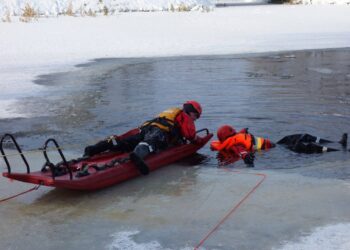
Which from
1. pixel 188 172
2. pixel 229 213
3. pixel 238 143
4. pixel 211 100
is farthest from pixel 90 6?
pixel 229 213

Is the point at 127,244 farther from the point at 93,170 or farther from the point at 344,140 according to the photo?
the point at 344,140

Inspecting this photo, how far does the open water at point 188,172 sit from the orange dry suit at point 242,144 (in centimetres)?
16

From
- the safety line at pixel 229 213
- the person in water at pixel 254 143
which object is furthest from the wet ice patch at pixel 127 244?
the person in water at pixel 254 143

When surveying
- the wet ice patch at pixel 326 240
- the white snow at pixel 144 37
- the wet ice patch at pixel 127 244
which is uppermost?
the white snow at pixel 144 37

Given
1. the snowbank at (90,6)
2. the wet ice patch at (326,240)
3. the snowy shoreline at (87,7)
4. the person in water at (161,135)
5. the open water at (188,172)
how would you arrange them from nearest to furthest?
the wet ice patch at (326,240)
the open water at (188,172)
the person in water at (161,135)
the snowy shoreline at (87,7)
the snowbank at (90,6)

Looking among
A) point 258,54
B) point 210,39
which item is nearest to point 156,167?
point 258,54

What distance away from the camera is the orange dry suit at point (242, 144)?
7.97m

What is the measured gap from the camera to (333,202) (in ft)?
19.0

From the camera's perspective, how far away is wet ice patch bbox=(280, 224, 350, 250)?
4.79 metres

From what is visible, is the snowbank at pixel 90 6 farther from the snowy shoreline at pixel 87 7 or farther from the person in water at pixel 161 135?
the person in water at pixel 161 135

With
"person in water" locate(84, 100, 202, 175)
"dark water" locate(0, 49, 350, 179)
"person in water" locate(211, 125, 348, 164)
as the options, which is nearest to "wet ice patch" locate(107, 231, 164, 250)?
"person in water" locate(84, 100, 202, 175)

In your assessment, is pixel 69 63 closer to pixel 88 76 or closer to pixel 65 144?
pixel 88 76

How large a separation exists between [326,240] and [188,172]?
8.17ft

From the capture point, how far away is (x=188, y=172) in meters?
7.10
